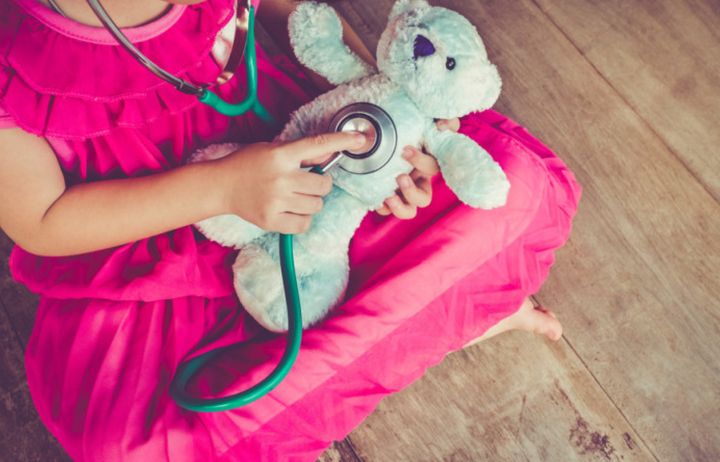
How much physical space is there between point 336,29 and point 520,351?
544 millimetres

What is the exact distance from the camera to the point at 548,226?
673 mm

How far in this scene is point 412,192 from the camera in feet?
1.88

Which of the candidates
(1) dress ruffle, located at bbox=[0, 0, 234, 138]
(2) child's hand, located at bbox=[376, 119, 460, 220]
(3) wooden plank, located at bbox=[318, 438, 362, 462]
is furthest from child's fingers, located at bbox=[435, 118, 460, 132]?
(3) wooden plank, located at bbox=[318, 438, 362, 462]

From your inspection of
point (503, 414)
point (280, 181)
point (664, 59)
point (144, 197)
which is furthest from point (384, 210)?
point (664, 59)

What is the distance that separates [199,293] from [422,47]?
0.37 metres

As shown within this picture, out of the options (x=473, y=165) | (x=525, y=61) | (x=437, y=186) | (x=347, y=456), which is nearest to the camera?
(x=473, y=165)

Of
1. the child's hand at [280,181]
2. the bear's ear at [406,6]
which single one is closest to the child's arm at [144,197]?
the child's hand at [280,181]

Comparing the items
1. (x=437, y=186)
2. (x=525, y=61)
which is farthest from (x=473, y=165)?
(x=525, y=61)

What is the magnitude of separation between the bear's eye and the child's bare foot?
42cm

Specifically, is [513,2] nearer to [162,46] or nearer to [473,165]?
[473,165]

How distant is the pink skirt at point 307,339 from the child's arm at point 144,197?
0.08 meters

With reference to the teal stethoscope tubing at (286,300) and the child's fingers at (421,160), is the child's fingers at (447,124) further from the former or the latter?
the teal stethoscope tubing at (286,300)

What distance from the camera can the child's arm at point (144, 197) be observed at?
0.51 metres

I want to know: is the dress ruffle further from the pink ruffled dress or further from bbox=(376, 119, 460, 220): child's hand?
bbox=(376, 119, 460, 220): child's hand
